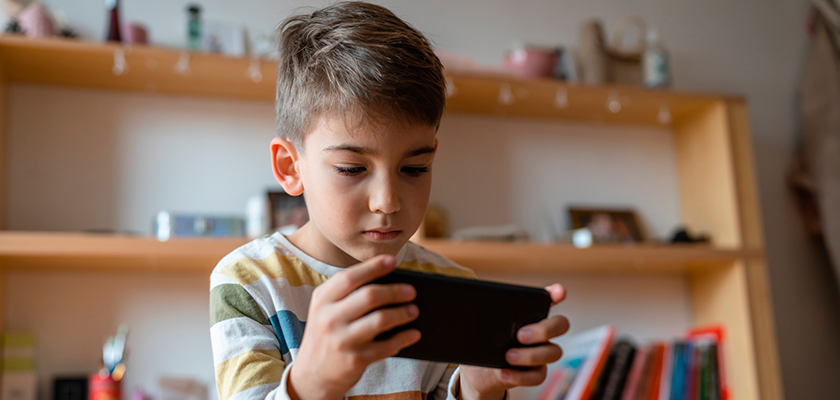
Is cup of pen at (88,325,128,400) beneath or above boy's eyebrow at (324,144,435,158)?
beneath

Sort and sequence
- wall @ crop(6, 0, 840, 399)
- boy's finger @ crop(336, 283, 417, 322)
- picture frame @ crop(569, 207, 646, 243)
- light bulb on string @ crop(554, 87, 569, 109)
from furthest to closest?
wall @ crop(6, 0, 840, 399) < picture frame @ crop(569, 207, 646, 243) < light bulb on string @ crop(554, 87, 569, 109) < boy's finger @ crop(336, 283, 417, 322)

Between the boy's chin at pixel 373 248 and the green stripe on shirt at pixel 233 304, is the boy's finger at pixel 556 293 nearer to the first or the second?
the boy's chin at pixel 373 248

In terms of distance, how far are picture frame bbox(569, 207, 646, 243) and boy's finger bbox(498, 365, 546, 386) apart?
1.50 m

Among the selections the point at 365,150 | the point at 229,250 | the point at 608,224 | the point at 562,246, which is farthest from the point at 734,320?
the point at 365,150

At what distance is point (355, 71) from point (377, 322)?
267mm

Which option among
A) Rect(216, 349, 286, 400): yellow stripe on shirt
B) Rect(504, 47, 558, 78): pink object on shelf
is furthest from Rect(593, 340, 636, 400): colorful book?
Rect(216, 349, 286, 400): yellow stripe on shirt

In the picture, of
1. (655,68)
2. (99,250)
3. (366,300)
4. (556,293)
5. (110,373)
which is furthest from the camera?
(655,68)

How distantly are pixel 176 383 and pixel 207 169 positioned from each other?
0.59m

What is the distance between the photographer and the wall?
7.05ft

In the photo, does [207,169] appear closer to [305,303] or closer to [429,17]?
[429,17]

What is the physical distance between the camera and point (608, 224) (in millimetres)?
2068

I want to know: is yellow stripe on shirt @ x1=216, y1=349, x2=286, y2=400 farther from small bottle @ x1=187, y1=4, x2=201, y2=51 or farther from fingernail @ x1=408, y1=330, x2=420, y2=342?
small bottle @ x1=187, y1=4, x2=201, y2=51

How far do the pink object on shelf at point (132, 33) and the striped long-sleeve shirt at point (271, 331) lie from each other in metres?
1.17

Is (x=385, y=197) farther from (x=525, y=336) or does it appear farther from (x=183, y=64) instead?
(x=183, y=64)
